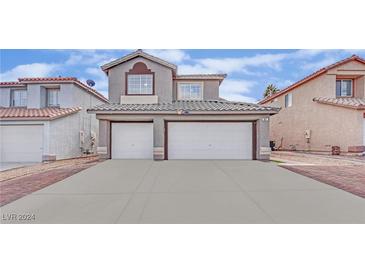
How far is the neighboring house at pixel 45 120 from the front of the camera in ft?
44.1

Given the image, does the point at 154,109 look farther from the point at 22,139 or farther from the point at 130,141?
the point at 22,139

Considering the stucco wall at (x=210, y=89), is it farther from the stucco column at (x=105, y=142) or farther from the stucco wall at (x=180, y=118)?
the stucco column at (x=105, y=142)

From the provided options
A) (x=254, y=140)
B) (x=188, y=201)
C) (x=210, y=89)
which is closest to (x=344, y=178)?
(x=254, y=140)

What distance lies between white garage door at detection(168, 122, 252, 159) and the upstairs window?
33.6ft

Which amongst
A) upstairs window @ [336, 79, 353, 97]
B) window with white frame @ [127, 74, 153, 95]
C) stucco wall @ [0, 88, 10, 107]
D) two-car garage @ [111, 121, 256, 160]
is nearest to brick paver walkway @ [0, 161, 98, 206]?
two-car garage @ [111, 121, 256, 160]

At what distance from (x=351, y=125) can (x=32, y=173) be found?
65.1 feet

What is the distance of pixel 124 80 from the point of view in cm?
1492

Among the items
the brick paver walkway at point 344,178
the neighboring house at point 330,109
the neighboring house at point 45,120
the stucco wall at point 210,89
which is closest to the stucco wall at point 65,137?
the neighboring house at point 45,120

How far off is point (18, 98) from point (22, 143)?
531 cm

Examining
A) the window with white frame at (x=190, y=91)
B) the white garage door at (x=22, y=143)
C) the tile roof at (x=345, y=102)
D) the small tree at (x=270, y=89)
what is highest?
the small tree at (x=270, y=89)

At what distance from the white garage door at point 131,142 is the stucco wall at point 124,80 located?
2410mm

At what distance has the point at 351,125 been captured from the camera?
15.5m

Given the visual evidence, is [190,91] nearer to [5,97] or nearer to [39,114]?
[39,114]

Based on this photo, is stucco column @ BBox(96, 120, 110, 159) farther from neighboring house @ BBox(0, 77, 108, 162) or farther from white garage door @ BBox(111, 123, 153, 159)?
neighboring house @ BBox(0, 77, 108, 162)
